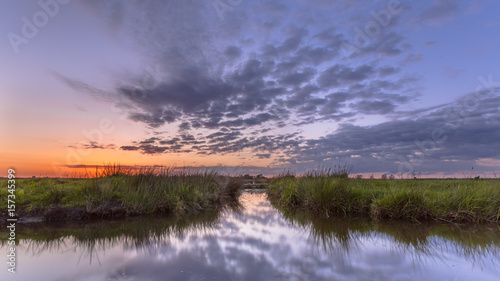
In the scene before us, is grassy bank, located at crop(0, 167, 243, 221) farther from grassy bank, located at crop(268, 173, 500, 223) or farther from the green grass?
grassy bank, located at crop(268, 173, 500, 223)

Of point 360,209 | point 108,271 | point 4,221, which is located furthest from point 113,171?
point 360,209

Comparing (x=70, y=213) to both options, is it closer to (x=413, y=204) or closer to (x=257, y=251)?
(x=257, y=251)

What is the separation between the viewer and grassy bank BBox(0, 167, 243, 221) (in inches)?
306

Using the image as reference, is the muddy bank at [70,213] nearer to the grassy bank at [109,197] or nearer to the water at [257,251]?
the grassy bank at [109,197]

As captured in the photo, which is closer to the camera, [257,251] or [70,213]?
[257,251]

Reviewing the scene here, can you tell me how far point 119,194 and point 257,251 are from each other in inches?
258

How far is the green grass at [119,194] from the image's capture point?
8.02 m

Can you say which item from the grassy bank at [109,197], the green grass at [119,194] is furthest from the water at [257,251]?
the green grass at [119,194]

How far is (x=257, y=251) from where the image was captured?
15.8ft

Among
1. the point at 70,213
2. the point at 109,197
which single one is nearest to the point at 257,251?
the point at 109,197

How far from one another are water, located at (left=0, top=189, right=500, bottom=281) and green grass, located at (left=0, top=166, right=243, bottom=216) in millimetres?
1169

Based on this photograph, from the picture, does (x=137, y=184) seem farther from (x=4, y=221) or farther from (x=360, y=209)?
(x=360, y=209)

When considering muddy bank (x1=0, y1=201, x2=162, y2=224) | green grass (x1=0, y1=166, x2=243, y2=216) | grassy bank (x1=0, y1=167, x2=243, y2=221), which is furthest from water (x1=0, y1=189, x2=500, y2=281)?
green grass (x1=0, y1=166, x2=243, y2=216)

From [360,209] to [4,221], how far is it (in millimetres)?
11111
